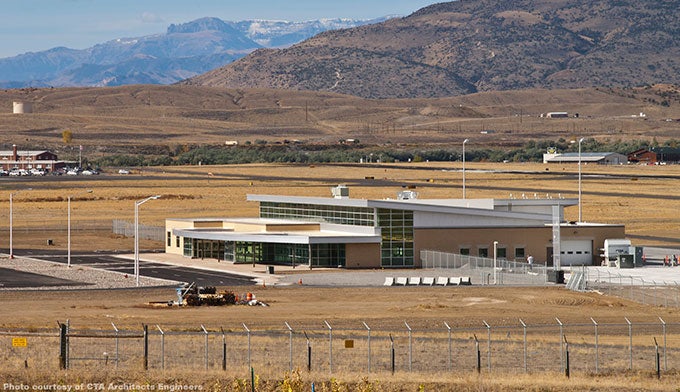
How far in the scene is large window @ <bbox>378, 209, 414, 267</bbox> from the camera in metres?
91.0

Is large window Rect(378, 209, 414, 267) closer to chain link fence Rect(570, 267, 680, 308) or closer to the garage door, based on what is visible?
the garage door

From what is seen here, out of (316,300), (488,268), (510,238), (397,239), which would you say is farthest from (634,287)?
(316,300)

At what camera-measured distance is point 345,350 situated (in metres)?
48.2

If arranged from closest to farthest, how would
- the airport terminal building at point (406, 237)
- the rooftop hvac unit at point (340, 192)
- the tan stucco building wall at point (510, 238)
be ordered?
the airport terminal building at point (406, 237) < the tan stucco building wall at point (510, 238) < the rooftop hvac unit at point (340, 192)

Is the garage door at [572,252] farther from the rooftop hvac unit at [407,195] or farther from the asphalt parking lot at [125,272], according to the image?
the asphalt parking lot at [125,272]

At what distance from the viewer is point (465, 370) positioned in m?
43.8

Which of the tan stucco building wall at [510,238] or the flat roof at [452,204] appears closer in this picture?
the flat roof at [452,204]

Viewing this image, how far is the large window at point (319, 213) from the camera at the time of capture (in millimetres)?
93312

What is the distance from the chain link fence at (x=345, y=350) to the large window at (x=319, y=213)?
36961mm

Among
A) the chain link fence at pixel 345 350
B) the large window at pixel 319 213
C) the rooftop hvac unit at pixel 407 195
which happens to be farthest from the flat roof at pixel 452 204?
the chain link fence at pixel 345 350

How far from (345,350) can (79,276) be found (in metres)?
37.7

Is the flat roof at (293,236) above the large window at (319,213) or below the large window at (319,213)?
below

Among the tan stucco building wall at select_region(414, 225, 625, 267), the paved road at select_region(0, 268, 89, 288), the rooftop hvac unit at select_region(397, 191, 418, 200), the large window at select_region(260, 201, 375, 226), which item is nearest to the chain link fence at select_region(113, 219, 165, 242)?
the large window at select_region(260, 201, 375, 226)

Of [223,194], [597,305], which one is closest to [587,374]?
[597,305]
